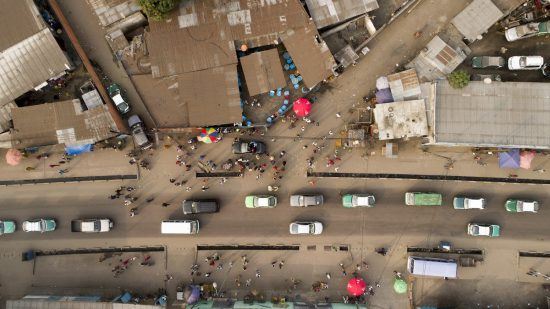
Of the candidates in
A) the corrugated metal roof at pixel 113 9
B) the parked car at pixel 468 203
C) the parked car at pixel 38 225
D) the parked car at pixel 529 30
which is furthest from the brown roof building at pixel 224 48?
the parked car at pixel 38 225

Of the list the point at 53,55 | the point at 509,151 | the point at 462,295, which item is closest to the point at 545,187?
the point at 509,151

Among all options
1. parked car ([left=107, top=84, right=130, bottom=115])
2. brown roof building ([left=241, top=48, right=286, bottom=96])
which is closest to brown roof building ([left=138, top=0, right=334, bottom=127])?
brown roof building ([left=241, top=48, right=286, bottom=96])

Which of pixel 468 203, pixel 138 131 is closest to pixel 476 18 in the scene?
pixel 468 203

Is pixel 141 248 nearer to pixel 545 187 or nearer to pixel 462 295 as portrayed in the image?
pixel 462 295

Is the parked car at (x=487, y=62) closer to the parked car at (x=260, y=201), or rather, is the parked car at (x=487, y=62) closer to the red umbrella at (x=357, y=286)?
the parked car at (x=260, y=201)

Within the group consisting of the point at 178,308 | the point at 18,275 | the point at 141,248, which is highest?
the point at 141,248

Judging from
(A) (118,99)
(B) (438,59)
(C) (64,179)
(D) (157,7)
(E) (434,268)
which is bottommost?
(E) (434,268)

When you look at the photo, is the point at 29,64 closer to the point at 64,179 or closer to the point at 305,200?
the point at 64,179
